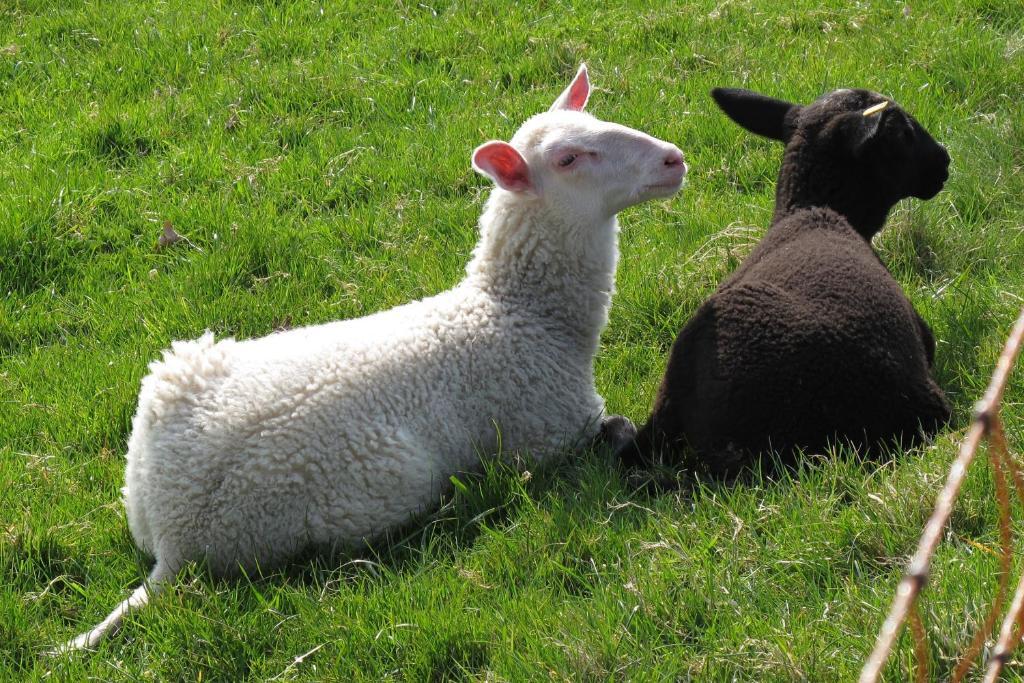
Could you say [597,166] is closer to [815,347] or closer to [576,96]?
[576,96]

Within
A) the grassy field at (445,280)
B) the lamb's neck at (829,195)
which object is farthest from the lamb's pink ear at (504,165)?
the lamb's neck at (829,195)

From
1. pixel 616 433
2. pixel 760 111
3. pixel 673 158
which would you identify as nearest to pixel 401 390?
pixel 616 433

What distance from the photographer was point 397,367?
3.87 meters

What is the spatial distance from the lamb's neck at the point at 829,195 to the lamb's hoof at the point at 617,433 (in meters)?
0.99

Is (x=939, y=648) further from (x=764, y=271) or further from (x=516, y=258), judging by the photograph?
(x=516, y=258)

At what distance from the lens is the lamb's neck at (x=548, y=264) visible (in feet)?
14.3

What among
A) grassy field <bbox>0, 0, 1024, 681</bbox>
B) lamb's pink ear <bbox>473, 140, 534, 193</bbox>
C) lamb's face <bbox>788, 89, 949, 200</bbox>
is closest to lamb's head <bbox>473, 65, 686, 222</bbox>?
lamb's pink ear <bbox>473, 140, 534, 193</bbox>

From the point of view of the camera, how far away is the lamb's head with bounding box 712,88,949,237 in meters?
4.16

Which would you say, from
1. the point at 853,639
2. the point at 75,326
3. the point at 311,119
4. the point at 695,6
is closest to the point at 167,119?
the point at 311,119

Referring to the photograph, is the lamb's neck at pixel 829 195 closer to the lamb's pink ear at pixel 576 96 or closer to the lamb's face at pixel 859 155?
the lamb's face at pixel 859 155

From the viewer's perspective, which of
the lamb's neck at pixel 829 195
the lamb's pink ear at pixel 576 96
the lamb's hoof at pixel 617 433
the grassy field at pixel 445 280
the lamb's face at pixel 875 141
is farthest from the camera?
the lamb's pink ear at pixel 576 96

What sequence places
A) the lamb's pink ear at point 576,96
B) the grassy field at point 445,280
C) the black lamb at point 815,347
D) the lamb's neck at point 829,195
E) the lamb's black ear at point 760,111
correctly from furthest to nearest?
1. the lamb's pink ear at point 576,96
2. the lamb's black ear at point 760,111
3. the lamb's neck at point 829,195
4. the black lamb at point 815,347
5. the grassy field at point 445,280

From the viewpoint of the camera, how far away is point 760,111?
452 centimetres

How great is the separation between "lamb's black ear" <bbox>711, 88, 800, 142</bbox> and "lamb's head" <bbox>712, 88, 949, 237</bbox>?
0.19ft
